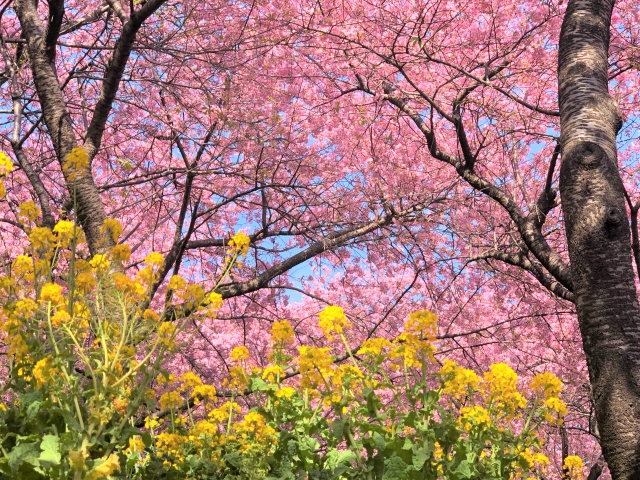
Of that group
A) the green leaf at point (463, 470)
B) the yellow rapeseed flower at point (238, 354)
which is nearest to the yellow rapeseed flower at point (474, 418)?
the green leaf at point (463, 470)

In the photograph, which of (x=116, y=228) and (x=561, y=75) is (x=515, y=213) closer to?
(x=561, y=75)

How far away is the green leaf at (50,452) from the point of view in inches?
93.0

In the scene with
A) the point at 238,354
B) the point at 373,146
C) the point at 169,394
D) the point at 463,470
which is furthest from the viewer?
the point at 373,146

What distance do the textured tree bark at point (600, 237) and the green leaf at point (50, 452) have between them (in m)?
3.30

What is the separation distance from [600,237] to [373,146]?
4691 mm

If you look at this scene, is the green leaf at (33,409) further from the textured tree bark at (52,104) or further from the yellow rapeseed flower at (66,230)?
the textured tree bark at (52,104)

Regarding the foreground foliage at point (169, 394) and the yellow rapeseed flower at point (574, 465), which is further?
the yellow rapeseed flower at point (574, 465)

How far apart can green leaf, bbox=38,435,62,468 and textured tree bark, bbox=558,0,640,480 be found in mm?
3296

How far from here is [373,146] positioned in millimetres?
8758

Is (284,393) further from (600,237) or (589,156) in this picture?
(589,156)

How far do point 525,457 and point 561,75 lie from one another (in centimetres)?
327

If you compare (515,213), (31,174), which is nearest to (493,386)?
(515,213)

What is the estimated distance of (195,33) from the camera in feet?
24.1

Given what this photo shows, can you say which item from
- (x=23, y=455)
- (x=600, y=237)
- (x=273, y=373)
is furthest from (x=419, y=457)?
(x=600, y=237)
